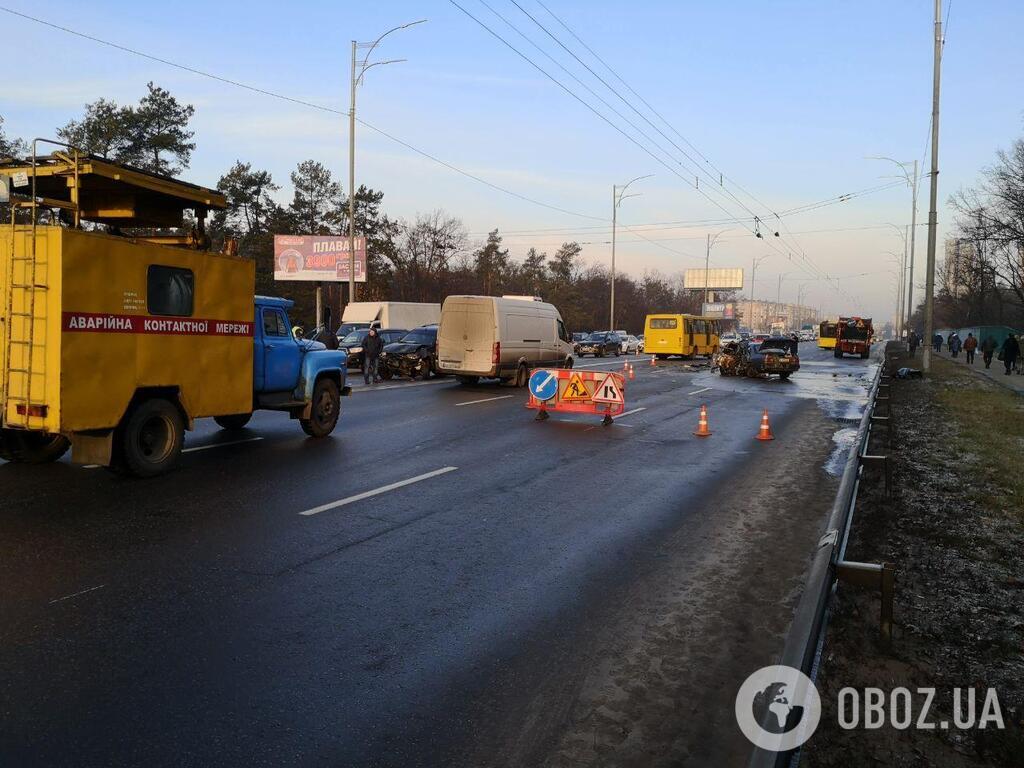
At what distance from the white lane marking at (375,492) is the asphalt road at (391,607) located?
0.05 metres

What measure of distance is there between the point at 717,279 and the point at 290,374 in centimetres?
12261

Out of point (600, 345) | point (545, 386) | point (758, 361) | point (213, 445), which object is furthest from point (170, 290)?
point (600, 345)

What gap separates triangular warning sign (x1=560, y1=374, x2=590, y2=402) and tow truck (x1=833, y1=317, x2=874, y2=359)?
160ft

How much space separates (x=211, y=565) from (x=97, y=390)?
136 inches

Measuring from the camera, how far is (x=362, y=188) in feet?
239

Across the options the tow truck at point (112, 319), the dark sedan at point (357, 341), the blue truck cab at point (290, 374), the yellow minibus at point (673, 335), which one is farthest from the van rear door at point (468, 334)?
the yellow minibus at point (673, 335)

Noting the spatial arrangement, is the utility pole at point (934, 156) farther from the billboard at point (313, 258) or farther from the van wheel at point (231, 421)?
the billboard at point (313, 258)

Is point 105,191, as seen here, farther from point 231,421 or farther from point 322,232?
point 322,232

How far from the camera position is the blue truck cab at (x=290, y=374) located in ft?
39.2

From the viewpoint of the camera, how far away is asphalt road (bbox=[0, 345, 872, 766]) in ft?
12.3

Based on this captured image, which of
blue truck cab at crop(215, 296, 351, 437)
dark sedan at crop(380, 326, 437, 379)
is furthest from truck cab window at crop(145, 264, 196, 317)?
dark sedan at crop(380, 326, 437, 379)

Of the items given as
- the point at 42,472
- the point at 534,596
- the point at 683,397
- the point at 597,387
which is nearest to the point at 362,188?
the point at 683,397

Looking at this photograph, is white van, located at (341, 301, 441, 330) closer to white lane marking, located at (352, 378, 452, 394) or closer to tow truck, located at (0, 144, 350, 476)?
white lane marking, located at (352, 378, 452, 394)

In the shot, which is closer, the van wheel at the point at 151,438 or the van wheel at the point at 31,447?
the van wheel at the point at 151,438
